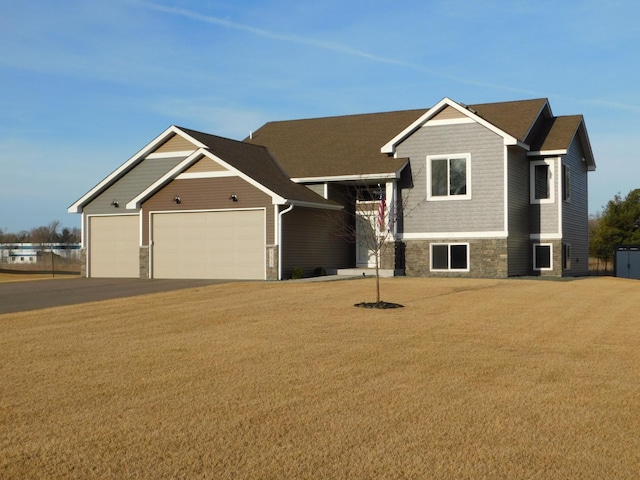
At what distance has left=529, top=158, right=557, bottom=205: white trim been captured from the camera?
30219 mm

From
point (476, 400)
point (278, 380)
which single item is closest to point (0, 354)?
point (278, 380)

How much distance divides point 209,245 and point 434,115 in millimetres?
10012

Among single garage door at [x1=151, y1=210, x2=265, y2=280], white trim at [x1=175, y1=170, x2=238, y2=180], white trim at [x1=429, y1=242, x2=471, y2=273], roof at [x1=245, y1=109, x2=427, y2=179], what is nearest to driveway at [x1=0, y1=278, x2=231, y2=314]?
single garage door at [x1=151, y1=210, x2=265, y2=280]

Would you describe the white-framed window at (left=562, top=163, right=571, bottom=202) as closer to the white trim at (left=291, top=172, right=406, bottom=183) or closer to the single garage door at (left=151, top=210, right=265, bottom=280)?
the white trim at (left=291, top=172, right=406, bottom=183)

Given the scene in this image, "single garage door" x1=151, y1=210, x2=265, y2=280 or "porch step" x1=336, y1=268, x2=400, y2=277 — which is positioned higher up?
"single garage door" x1=151, y1=210, x2=265, y2=280

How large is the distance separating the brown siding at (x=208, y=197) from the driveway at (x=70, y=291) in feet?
9.69

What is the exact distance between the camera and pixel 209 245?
27.9 metres

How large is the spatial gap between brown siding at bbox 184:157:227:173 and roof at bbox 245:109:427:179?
13.4 ft

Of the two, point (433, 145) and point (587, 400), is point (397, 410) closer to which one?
point (587, 400)

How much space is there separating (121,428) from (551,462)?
3779 millimetres

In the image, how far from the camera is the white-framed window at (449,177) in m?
28.7

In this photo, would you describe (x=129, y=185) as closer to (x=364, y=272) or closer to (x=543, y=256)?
(x=364, y=272)

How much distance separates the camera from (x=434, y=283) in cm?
Result: 2470

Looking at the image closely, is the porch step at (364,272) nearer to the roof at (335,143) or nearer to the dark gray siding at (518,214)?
the roof at (335,143)
